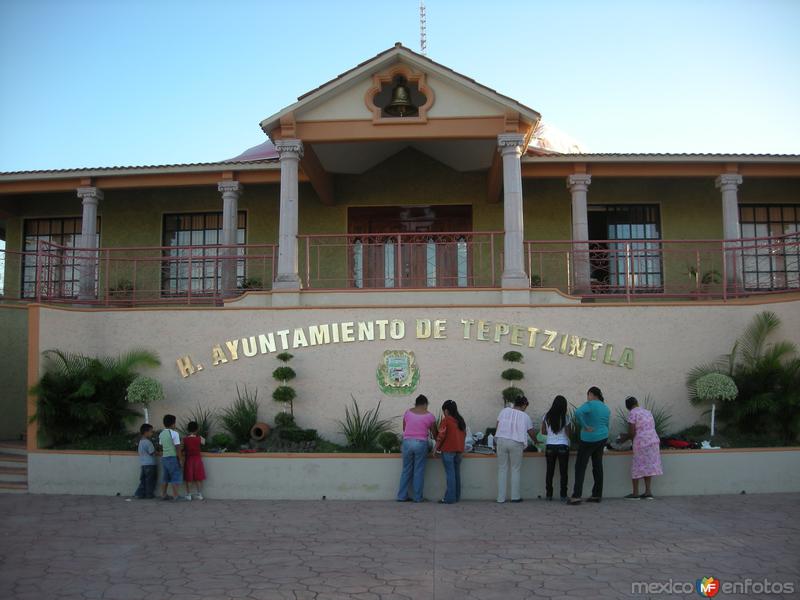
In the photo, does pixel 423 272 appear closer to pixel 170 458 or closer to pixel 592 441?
pixel 592 441

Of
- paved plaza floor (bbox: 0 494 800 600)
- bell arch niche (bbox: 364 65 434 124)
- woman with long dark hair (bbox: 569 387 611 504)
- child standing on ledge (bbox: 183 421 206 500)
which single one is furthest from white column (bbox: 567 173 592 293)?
child standing on ledge (bbox: 183 421 206 500)

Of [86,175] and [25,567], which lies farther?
[86,175]

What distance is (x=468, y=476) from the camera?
36.1ft

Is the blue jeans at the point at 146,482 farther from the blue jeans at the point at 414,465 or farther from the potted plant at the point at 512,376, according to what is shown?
the potted plant at the point at 512,376

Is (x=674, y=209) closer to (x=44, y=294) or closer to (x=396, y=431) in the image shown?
(x=396, y=431)

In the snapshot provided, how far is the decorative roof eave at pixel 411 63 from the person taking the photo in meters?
13.2

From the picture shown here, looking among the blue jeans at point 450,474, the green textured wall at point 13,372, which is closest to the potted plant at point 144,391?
the green textured wall at point 13,372

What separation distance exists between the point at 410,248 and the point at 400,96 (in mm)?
2704

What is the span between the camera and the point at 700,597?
618cm

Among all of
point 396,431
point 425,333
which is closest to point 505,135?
point 425,333

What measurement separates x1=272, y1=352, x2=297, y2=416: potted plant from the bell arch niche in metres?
4.54

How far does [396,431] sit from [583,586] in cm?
586

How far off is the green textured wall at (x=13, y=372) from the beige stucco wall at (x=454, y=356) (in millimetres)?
2305

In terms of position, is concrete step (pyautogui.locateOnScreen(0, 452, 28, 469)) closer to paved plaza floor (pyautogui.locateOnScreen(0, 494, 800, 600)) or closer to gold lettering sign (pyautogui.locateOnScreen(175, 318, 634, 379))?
paved plaza floor (pyautogui.locateOnScreen(0, 494, 800, 600))
